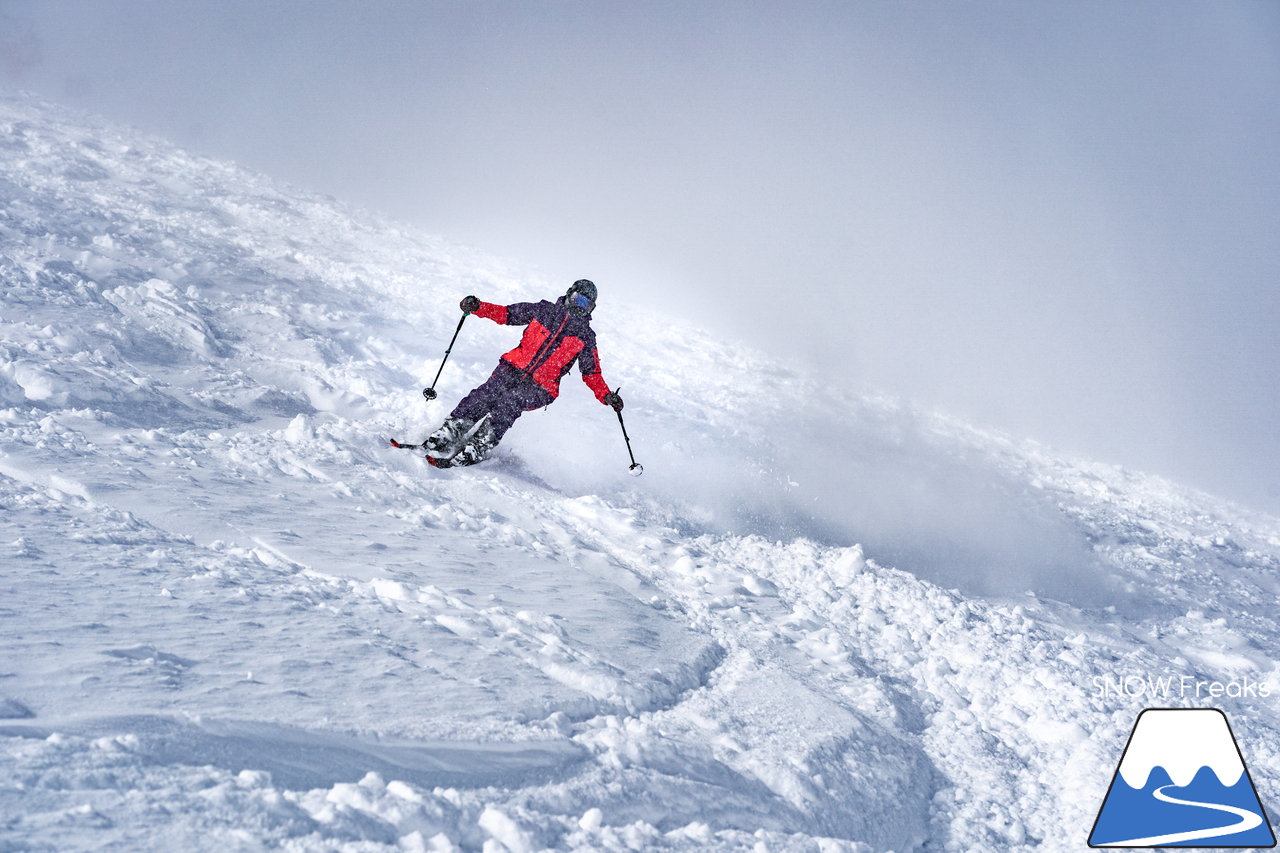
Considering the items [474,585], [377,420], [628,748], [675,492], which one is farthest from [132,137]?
[628,748]

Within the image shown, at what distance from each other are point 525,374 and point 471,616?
371cm

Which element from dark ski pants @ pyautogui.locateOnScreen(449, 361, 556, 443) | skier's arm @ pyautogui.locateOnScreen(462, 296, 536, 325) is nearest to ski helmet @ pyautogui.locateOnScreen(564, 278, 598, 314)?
skier's arm @ pyautogui.locateOnScreen(462, 296, 536, 325)

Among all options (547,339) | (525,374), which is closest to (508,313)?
(547,339)

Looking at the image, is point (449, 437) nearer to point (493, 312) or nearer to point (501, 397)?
point (501, 397)

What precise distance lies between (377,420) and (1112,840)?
8711 millimetres

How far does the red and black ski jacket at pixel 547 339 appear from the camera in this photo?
762 centimetres

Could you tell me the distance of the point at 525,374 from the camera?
7.67 m

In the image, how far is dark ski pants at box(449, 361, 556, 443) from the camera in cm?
770

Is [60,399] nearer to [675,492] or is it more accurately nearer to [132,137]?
[675,492]

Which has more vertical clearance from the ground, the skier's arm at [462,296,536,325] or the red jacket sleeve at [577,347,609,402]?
the skier's arm at [462,296,536,325]

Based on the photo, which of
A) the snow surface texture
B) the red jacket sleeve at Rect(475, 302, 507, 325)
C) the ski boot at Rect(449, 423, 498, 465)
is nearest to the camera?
the snow surface texture

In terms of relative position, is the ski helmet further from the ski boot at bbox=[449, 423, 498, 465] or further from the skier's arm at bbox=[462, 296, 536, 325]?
the ski boot at bbox=[449, 423, 498, 465]

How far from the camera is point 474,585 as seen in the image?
516 centimetres

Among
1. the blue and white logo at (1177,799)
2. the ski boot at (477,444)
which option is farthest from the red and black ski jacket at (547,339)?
the blue and white logo at (1177,799)
